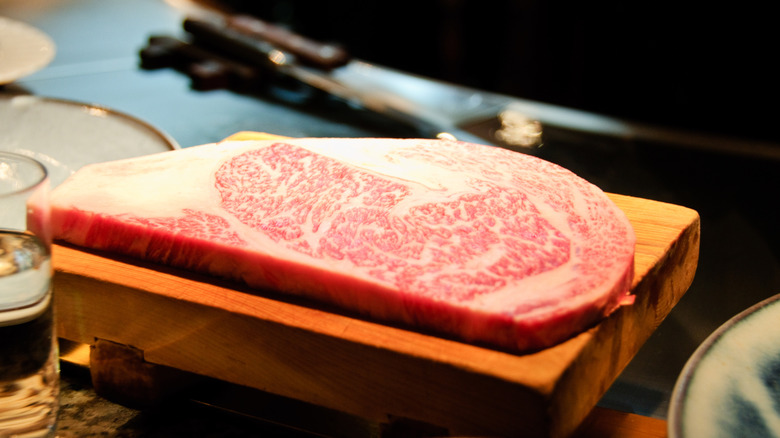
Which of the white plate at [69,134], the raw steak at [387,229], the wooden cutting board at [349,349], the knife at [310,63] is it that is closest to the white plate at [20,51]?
the white plate at [69,134]

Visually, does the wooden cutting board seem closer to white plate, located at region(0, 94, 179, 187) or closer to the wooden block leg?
the wooden block leg

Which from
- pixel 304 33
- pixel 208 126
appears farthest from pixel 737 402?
pixel 304 33

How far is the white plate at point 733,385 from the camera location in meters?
0.94

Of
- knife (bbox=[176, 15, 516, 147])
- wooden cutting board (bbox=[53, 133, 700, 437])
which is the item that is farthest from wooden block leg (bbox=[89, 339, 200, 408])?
knife (bbox=[176, 15, 516, 147])

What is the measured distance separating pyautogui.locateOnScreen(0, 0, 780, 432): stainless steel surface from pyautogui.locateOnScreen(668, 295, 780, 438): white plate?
0.28 m

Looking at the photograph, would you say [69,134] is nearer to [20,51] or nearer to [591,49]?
[20,51]

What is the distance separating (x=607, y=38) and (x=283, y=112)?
3163 millimetres

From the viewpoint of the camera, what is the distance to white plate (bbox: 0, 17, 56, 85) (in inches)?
100

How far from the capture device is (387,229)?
1.29 meters

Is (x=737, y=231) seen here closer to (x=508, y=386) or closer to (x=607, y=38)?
(x=508, y=386)

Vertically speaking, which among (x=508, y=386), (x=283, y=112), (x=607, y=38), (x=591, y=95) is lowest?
(x=591, y=95)

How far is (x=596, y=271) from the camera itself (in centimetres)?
119

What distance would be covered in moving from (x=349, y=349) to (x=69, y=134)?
140 cm

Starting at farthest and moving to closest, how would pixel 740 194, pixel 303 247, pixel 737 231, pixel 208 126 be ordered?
pixel 208 126 → pixel 740 194 → pixel 737 231 → pixel 303 247
